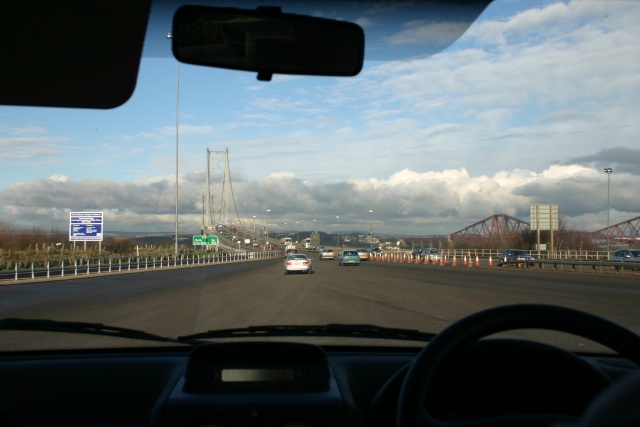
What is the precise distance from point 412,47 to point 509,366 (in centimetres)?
202

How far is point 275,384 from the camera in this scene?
3697 millimetres

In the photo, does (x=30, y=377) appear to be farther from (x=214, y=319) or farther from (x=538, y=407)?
(x=214, y=319)

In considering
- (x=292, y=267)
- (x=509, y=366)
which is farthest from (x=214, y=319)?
(x=292, y=267)

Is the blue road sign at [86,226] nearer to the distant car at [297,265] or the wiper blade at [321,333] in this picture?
the distant car at [297,265]

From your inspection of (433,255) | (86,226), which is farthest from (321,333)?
(433,255)

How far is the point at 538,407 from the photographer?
2.98 meters

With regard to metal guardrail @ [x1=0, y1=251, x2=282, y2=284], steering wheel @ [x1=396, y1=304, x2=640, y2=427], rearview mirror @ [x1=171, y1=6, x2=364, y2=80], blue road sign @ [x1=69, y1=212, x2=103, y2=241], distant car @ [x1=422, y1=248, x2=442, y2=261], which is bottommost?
distant car @ [x1=422, y1=248, x2=442, y2=261]

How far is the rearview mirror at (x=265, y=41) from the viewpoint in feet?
10.4

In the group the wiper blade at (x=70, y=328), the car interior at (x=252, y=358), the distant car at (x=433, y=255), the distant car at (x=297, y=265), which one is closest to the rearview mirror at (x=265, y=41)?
the car interior at (x=252, y=358)

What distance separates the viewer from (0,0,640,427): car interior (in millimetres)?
2541

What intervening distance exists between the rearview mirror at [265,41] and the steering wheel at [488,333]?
168cm

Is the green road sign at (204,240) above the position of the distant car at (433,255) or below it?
above

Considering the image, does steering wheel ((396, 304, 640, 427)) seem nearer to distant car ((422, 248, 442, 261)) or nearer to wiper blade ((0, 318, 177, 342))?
wiper blade ((0, 318, 177, 342))

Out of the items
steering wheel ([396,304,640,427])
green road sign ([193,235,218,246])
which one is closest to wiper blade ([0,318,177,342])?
steering wheel ([396,304,640,427])
